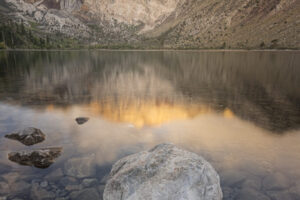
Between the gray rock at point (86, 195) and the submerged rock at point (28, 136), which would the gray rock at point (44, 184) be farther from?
the submerged rock at point (28, 136)

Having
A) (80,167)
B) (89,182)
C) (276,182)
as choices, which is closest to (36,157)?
(80,167)

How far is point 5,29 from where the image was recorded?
187625mm

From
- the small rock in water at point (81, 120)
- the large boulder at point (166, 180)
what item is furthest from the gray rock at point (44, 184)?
the small rock in water at point (81, 120)

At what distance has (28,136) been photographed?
14.4 metres

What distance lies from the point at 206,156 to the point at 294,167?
4.66m

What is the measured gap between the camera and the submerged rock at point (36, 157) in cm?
1146

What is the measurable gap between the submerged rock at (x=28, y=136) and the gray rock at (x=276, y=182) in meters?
13.5

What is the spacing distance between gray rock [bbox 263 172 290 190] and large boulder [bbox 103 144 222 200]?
3.87 metres

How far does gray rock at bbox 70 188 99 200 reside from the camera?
9102mm

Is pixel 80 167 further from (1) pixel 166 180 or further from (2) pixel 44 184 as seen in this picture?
(1) pixel 166 180

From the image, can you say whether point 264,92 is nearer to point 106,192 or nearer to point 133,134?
point 133,134

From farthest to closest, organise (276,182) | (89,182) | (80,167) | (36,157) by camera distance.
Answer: (36,157) → (80,167) → (276,182) → (89,182)

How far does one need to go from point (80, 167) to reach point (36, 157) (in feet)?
8.73

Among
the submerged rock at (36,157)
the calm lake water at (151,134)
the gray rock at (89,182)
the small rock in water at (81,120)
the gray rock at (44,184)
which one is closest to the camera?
the gray rock at (44,184)
